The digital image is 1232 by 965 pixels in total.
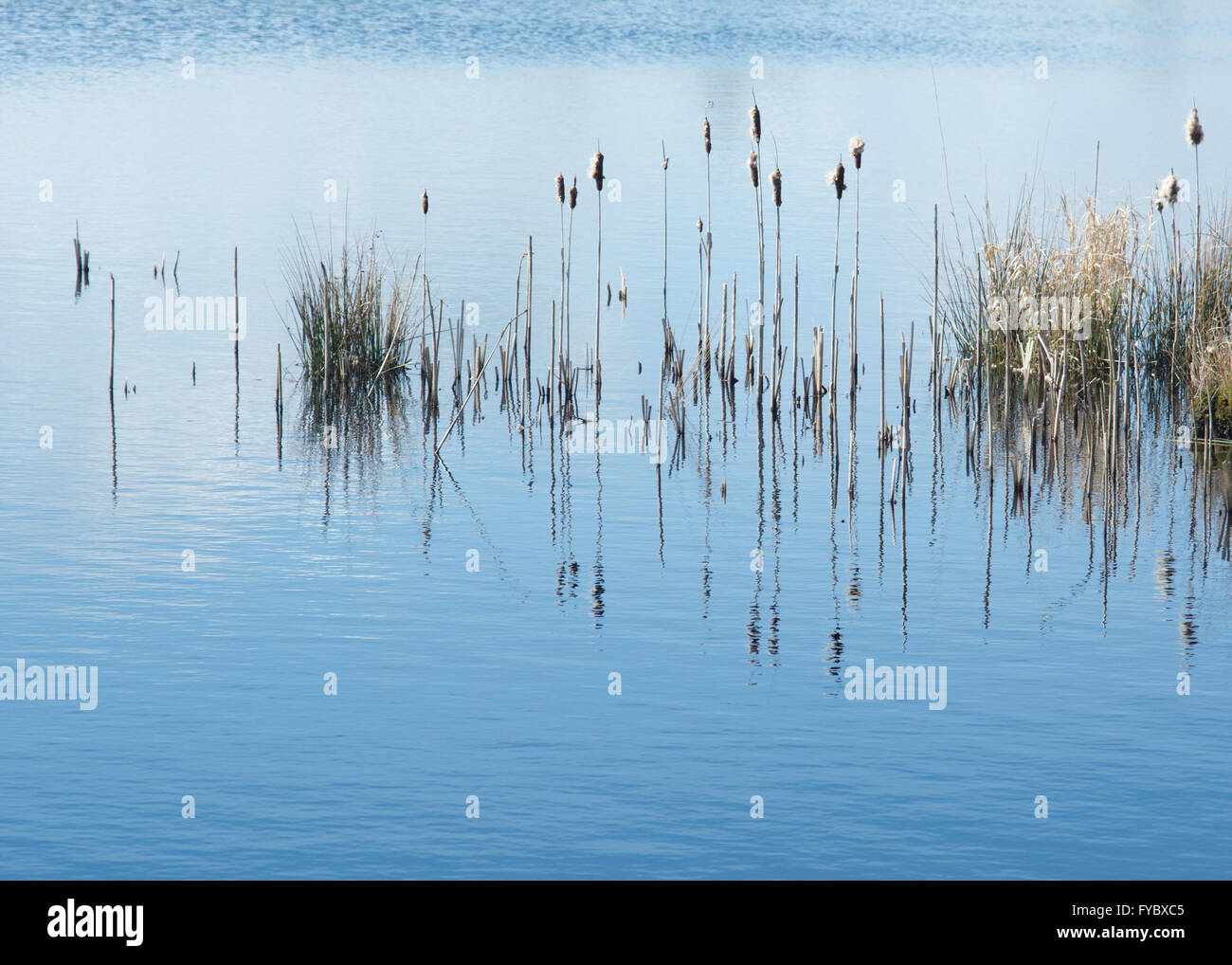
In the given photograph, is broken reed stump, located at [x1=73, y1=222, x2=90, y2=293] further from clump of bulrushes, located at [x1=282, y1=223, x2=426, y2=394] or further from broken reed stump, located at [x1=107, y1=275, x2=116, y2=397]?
clump of bulrushes, located at [x1=282, y1=223, x2=426, y2=394]

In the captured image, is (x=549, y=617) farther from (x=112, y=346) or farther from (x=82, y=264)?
(x=82, y=264)

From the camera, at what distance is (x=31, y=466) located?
54.7ft

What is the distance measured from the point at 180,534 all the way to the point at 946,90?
43.7 meters

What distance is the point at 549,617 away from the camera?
12594mm

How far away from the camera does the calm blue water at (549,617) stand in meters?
9.11

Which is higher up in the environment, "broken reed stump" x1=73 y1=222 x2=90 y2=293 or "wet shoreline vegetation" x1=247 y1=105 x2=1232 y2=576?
"broken reed stump" x1=73 y1=222 x2=90 y2=293

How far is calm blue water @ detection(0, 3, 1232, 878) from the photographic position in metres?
9.11

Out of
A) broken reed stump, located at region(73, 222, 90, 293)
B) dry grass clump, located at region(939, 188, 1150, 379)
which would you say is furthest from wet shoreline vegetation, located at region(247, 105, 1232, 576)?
broken reed stump, located at region(73, 222, 90, 293)

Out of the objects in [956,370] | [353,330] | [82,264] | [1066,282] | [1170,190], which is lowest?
[956,370]

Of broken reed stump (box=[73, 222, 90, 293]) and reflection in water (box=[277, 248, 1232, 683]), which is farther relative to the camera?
broken reed stump (box=[73, 222, 90, 293])

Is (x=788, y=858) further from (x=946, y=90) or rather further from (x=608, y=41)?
(x=608, y=41)
